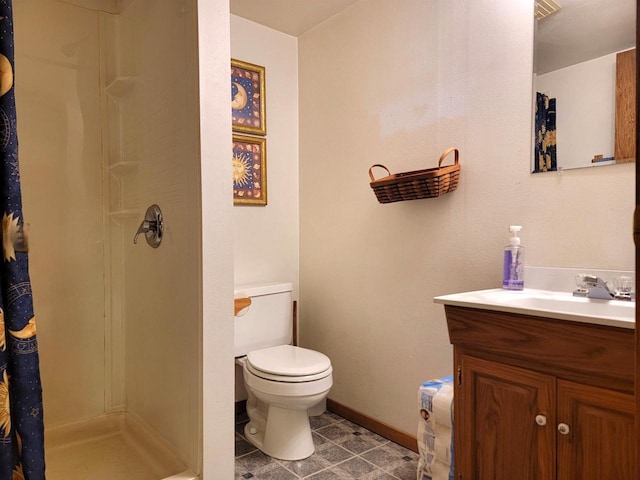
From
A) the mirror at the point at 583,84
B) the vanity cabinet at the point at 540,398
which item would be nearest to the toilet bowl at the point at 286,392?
the vanity cabinet at the point at 540,398

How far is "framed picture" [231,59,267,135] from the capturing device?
259cm

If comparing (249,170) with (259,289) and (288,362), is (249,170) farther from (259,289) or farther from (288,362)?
(288,362)

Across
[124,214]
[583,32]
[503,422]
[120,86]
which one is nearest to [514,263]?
[503,422]

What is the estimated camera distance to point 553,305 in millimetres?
1451

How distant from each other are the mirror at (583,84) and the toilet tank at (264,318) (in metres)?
1.54

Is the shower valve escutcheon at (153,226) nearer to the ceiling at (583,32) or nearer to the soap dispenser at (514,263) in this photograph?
the soap dispenser at (514,263)

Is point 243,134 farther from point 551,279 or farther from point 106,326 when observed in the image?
point 551,279

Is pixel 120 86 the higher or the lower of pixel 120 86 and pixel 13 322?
the higher

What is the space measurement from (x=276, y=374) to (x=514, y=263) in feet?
3.80

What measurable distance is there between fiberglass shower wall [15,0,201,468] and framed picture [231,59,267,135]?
2.32 ft

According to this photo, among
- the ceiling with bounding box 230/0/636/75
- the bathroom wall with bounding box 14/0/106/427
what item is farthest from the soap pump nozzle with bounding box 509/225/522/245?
the bathroom wall with bounding box 14/0/106/427

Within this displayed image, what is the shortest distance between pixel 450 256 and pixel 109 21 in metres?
2.01

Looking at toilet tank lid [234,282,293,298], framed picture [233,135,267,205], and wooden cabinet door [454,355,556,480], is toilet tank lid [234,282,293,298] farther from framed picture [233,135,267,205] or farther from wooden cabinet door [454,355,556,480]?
wooden cabinet door [454,355,556,480]

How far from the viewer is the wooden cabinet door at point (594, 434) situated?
1070 millimetres
